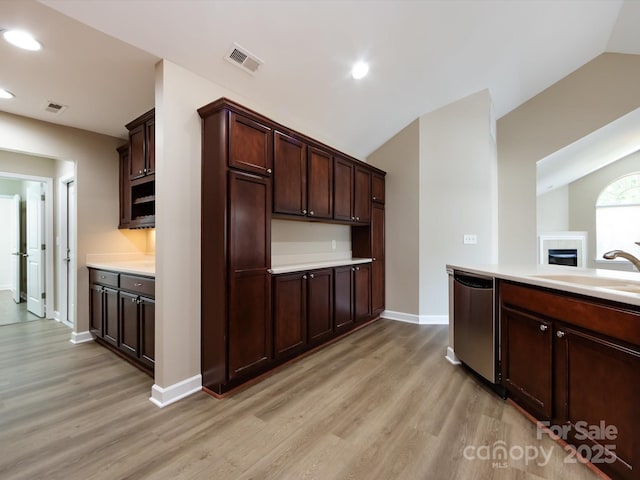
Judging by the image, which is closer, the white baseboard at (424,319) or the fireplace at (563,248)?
the white baseboard at (424,319)

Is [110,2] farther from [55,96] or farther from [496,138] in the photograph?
[496,138]

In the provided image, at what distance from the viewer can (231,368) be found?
2.19 m

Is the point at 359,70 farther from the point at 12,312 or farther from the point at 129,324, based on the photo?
the point at 12,312

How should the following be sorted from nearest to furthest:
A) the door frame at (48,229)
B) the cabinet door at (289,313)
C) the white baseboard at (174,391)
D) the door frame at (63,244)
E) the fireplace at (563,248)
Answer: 1. the white baseboard at (174,391)
2. the cabinet door at (289,313)
3. the door frame at (63,244)
4. the door frame at (48,229)
5. the fireplace at (563,248)

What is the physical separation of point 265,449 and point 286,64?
9.71 feet

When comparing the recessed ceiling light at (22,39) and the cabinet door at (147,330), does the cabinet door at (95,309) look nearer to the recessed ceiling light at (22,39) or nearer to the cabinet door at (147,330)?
the cabinet door at (147,330)

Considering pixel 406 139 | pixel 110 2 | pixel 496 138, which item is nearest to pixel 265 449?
pixel 110 2

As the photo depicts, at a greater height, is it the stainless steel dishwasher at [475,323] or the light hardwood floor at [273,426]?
the stainless steel dishwasher at [475,323]

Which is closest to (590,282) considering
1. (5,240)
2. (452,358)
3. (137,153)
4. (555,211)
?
(452,358)

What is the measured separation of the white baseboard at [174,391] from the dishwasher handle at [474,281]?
2.39 metres

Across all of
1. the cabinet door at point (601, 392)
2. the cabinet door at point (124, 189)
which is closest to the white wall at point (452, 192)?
the cabinet door at point (601, 392)

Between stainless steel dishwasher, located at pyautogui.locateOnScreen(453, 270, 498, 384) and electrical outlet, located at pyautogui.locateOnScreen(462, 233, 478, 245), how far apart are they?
1554 millimetres

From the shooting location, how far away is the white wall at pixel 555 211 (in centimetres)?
777

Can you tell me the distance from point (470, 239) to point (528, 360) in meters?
2.44
